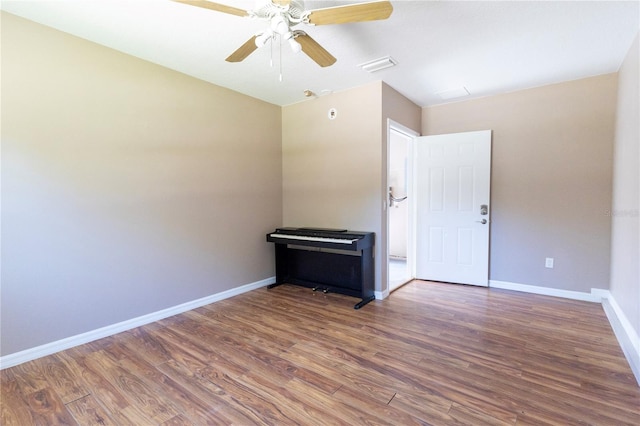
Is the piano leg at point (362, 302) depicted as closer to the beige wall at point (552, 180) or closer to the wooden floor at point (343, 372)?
the wooden floor at point (343, 372)

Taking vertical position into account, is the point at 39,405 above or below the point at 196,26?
below

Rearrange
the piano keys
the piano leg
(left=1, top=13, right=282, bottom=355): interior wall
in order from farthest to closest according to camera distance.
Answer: the piano keys → the piano leg → (left=1, top=13, right=282, bottom=355): interior wall

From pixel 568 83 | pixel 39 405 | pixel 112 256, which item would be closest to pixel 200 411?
pixel 39 405

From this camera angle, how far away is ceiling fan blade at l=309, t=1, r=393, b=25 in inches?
63.7

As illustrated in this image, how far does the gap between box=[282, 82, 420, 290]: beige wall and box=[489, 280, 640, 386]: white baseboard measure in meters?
1.74

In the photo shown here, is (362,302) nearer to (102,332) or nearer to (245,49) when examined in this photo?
(102,332)

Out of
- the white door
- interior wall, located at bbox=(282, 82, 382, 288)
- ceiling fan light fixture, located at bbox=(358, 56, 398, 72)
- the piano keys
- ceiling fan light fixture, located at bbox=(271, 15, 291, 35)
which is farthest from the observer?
the white door

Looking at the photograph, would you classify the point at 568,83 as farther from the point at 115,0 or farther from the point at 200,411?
the point at 200,411

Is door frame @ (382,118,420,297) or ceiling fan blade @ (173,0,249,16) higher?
ceiling fan blade @ (173,0,249,16)

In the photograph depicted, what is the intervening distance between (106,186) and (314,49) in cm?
206

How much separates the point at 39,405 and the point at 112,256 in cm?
115

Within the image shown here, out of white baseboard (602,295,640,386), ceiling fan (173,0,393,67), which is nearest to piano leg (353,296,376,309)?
white baseboard (602,295,640,386)

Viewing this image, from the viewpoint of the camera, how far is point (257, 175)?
3.94 m

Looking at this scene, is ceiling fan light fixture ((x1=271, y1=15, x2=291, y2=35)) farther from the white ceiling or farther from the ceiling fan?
the white ceiling
